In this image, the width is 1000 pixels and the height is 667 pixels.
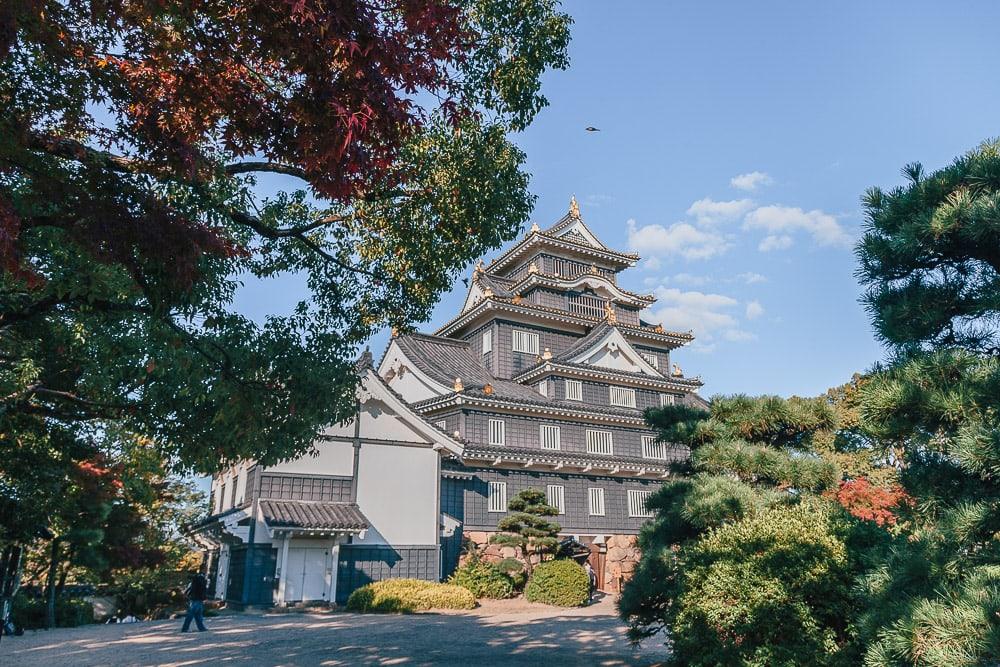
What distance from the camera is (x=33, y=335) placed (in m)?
9.80

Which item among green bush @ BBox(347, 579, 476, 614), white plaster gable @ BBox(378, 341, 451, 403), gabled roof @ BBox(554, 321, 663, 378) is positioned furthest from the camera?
gabled roof @ BBox(554, 321, 663, 378)

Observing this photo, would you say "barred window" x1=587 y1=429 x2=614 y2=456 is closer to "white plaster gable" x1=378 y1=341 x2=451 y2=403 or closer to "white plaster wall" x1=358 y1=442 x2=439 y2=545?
"white plaster gable" x1=378 y1=341 x2=451 y2=403

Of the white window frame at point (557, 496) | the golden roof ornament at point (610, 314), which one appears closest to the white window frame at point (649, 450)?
the white window frame at point (557, 496)

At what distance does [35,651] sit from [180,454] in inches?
311

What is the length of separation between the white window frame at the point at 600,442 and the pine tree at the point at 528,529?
7.18 m

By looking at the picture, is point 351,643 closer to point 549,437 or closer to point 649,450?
point 549,437

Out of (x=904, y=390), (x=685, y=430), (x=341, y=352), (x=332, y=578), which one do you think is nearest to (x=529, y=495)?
(x=332, y=578)

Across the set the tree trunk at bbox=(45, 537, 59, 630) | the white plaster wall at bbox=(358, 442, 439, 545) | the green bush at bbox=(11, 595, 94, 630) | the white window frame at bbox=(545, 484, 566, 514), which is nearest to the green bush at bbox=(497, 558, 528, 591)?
the white plaster wall at bbox=(358, 442, 439, 545)

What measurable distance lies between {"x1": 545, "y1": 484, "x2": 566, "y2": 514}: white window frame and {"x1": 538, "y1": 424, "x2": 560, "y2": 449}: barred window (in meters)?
1.83

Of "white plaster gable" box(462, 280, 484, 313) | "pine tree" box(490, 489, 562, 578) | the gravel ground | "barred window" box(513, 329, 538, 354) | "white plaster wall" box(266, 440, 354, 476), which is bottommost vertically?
the gravel ground

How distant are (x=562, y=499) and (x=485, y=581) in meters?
7.54

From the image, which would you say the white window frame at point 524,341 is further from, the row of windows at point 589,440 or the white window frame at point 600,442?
the white window frame at point 600,442

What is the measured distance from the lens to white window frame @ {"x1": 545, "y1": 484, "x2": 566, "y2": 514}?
29.0 metres

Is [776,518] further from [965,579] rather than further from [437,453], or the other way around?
[437,453]
